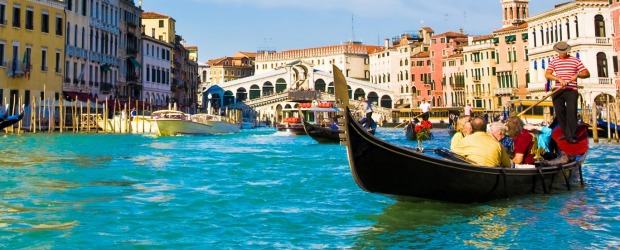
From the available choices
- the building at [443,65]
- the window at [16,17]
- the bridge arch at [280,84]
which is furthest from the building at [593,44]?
the bridge arch at [280,84]

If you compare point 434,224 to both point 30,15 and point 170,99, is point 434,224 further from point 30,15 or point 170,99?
point 170,99

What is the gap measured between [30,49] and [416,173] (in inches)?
855

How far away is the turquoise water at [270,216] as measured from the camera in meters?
4.77

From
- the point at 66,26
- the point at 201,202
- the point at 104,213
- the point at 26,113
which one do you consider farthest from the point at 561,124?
the point at 66,26

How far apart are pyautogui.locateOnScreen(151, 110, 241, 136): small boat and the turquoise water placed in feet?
48.5

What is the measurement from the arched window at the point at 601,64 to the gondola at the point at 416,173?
25.0 metres

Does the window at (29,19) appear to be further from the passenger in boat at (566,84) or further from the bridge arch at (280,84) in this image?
→ the bridge arch at (280,84)

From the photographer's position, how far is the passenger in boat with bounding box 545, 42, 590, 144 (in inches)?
270

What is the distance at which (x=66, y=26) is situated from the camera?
88.1 ft

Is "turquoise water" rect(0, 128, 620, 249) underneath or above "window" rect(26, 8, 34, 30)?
underneath

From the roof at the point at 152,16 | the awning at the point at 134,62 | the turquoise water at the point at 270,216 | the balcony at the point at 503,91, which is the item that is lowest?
the turquoise water at the point at 270,216

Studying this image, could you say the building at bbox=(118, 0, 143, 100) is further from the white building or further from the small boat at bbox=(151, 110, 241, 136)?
the small boat at bbox=(151, 110, 241, 136)

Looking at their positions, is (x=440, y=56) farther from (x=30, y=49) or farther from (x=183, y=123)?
(x=30, y=49)

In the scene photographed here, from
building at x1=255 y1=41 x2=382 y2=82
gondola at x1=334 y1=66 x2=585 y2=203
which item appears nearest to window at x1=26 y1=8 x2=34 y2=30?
gondola at x1=334 y1=66 x2=585 y2=203
